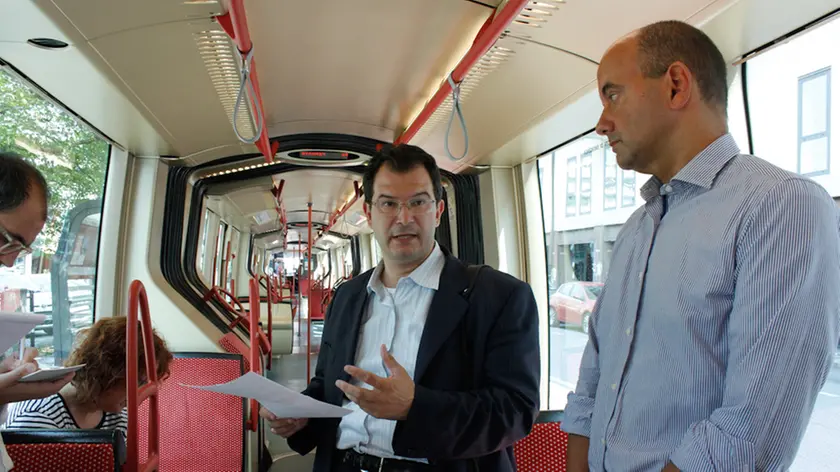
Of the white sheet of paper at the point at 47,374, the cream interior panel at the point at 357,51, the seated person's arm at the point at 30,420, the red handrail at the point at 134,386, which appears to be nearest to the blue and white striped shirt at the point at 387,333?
the red handrail at the point at 134,386

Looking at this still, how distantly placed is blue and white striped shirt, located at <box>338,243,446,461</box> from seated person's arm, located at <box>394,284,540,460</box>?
6.5 inches

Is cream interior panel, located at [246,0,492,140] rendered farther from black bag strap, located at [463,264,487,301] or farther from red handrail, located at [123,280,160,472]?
red handrail, located at [123,280,160,472]

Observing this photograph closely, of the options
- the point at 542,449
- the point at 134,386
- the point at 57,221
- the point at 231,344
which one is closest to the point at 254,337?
the point at 231,344

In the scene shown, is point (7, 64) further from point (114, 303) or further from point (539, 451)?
point (539, 451)

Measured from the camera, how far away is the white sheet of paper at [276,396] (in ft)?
4.24

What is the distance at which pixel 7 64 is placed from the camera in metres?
2.47

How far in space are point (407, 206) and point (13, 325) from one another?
1.10 meters

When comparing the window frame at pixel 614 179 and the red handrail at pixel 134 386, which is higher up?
the window frame at pixel 614 179

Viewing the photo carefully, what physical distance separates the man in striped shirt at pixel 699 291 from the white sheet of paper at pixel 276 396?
Answer: 0.60 metres

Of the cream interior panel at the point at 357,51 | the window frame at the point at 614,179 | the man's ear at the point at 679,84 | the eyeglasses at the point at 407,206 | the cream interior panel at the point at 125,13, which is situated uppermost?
the cream interior panel at the point at 357,51

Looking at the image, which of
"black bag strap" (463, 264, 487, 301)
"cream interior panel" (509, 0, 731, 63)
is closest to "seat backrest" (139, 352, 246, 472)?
"black bag strap" (463, 264, 487, 301)

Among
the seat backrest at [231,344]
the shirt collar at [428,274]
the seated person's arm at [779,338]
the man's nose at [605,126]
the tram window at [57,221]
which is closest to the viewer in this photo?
the seated person's arm at [779,338]

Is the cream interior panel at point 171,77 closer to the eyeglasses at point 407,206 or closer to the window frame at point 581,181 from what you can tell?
the eyeglasses at point 407,206

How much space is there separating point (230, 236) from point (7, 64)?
27.7ft
